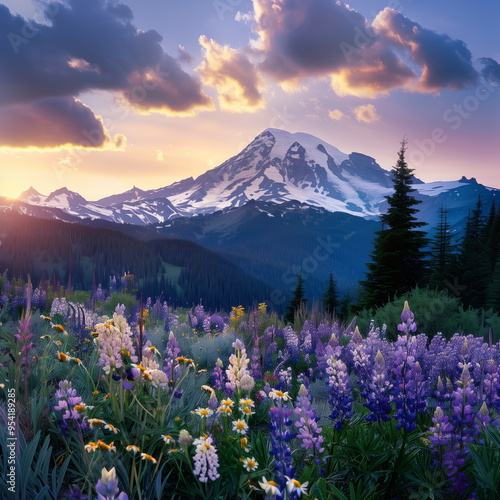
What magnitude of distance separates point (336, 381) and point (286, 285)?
19317 centimetres

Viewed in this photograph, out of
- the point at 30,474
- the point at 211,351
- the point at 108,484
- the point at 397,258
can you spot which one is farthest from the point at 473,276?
the point at 108,484

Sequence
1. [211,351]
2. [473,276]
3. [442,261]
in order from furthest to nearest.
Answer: [442,261] < [473,276] < [211,351]

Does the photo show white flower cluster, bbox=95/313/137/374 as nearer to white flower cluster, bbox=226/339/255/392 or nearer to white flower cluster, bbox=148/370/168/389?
white flower cluster, bbox=148/370/168/389

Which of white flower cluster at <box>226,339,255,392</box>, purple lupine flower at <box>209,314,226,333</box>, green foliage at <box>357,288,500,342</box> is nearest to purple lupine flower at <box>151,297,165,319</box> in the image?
purple lupine flower at <box>209,314,226,333</box>

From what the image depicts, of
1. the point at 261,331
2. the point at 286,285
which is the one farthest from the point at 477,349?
the point at 286,285

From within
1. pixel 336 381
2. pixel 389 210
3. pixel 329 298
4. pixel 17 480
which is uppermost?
pixel 389 210

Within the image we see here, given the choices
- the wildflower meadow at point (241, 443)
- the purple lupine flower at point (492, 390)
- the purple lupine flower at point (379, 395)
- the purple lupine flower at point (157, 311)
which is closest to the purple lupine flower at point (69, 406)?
the wildflower meadow at point (241, 443)

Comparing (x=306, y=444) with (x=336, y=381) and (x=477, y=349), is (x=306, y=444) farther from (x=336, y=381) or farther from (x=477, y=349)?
(x=477, y=349)

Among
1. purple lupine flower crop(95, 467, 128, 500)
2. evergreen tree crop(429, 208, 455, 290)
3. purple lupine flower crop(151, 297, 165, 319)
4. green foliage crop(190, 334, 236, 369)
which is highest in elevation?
evergreen tree crop(429, 208, 455, 290)

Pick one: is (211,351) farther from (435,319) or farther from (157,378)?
(435,319)

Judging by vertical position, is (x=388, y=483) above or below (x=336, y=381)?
below

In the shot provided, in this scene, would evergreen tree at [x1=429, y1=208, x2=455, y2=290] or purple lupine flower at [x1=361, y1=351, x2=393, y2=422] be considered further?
evergreen tree at [x1=429, y1=208, x2=455, y2=290]

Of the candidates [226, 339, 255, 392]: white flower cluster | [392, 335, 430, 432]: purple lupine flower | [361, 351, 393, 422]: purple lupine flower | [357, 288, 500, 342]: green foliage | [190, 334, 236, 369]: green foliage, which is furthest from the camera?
[357, 288, 500, 342]: green foliage

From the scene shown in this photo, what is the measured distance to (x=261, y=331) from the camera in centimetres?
1118
